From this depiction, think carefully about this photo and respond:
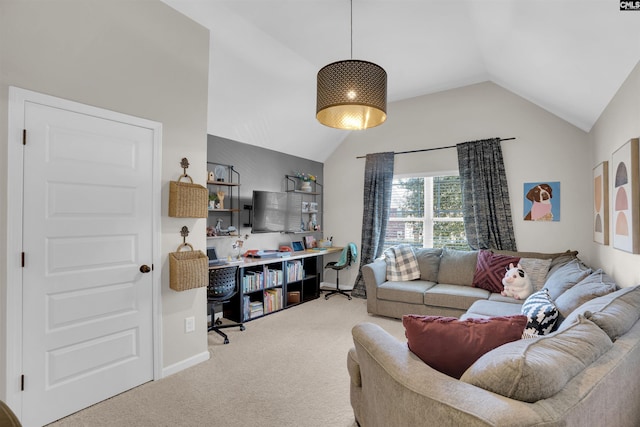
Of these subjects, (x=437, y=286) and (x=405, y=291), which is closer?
(x=405, y=291)

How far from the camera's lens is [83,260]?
7.12ft

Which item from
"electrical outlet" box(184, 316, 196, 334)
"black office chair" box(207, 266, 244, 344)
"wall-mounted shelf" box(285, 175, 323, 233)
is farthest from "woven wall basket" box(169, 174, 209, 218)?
"wall-mounted shelf" box(285, 175, 323, 233)

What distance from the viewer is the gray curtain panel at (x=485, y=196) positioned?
13.6ft

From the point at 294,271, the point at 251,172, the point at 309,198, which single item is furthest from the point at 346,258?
the point at 251,172

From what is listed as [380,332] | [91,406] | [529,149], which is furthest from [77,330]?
[529,149]

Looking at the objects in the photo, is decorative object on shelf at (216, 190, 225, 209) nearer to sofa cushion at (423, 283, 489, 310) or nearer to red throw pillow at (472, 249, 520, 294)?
sofa cushion at (423, 283, 489, 310)

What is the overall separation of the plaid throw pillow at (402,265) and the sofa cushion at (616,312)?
2.67m

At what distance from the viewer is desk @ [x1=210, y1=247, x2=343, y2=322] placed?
388 centimetres

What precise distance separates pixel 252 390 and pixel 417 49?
358 centimetres

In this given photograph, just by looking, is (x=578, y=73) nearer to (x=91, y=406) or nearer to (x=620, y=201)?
(x=620, y=201)

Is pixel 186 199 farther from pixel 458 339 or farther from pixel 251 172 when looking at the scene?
pixel 458 339

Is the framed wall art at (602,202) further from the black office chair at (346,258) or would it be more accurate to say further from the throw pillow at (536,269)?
the black office chair at (346,258)

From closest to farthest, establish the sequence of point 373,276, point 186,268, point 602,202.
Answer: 1. point 186,268
2. point 602,202
3. point 373,276

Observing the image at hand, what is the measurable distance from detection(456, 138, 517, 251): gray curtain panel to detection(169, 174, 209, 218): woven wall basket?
11.4ft
